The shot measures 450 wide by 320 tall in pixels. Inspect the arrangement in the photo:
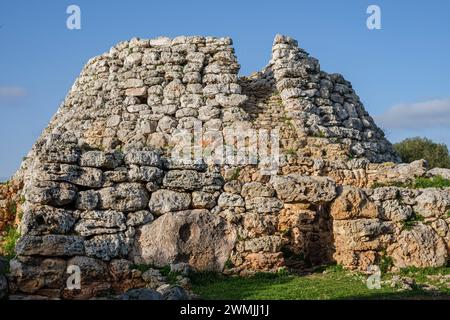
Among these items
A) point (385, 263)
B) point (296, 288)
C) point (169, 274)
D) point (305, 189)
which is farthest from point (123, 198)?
point (385, 263)

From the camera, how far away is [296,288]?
34.3ft

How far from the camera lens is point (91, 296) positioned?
10.9 metres

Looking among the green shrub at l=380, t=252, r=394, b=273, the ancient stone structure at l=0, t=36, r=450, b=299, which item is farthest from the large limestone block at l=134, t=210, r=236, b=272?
the green shrub at l=380, t=252, r=394, b=273

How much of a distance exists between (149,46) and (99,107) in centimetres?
204

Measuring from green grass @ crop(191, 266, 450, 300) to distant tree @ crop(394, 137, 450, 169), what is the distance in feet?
44.6

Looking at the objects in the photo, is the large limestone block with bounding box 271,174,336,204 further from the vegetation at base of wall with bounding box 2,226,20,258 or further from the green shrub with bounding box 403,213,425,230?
the vegetation at base of wall with bounding box 2,226,20,258

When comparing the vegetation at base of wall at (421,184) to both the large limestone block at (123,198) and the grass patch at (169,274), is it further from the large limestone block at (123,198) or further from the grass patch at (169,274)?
the large limestone block at (123,198)

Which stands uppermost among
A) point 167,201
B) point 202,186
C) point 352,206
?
point 202,186

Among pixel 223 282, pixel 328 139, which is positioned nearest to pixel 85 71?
pixel 328 139

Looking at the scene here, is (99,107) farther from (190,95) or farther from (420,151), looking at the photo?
(420,151)

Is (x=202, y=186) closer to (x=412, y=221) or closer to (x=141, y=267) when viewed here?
(x=141, y=267)

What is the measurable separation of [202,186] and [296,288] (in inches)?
119

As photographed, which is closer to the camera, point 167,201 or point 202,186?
point 167,201

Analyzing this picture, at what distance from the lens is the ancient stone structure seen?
11.3 m
